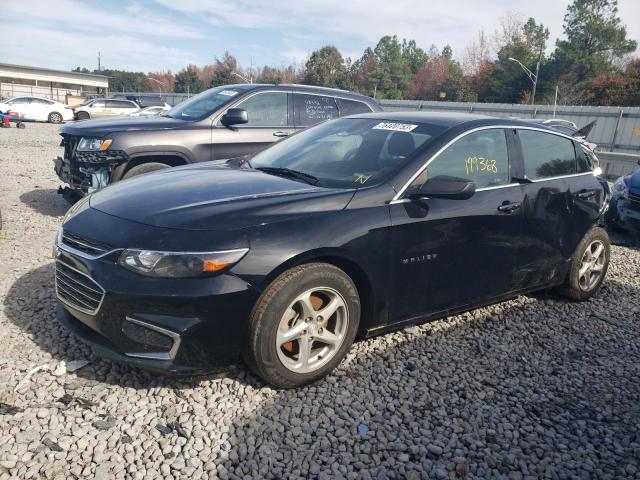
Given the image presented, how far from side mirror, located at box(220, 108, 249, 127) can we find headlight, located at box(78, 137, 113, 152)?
1.38 metres

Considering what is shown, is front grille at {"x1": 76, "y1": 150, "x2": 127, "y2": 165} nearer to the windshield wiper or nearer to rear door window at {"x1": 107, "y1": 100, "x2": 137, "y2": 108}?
the windshield wiper

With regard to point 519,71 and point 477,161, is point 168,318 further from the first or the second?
point 519,71

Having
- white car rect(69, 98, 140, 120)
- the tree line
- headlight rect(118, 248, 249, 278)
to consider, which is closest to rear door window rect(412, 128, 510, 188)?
headlight rect(118, 248, 249, 278)

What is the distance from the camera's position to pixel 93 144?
6.18 meters

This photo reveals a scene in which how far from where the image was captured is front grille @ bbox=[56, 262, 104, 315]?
292 cm

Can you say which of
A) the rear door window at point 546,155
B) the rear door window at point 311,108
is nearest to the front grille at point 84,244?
the rear door window at point 546,155

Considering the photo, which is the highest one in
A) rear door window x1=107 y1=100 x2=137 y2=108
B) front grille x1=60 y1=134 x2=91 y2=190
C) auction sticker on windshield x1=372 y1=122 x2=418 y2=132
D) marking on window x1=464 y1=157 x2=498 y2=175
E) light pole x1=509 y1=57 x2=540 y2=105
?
light pole x1=509 y1=57 x2=540 y2=105

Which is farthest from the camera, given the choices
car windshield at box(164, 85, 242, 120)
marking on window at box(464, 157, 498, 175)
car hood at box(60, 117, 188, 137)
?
car windshield at box(164, 85, 242, 120)

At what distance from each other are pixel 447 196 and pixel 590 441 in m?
1.65

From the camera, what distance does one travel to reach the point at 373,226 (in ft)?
10.8

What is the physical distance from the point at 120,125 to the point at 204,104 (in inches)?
47.0

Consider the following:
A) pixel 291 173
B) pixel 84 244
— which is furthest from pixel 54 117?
pixel 84 244

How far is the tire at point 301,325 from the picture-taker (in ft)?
9.68

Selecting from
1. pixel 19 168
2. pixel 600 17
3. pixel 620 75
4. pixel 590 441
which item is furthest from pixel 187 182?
pixel 600 17
